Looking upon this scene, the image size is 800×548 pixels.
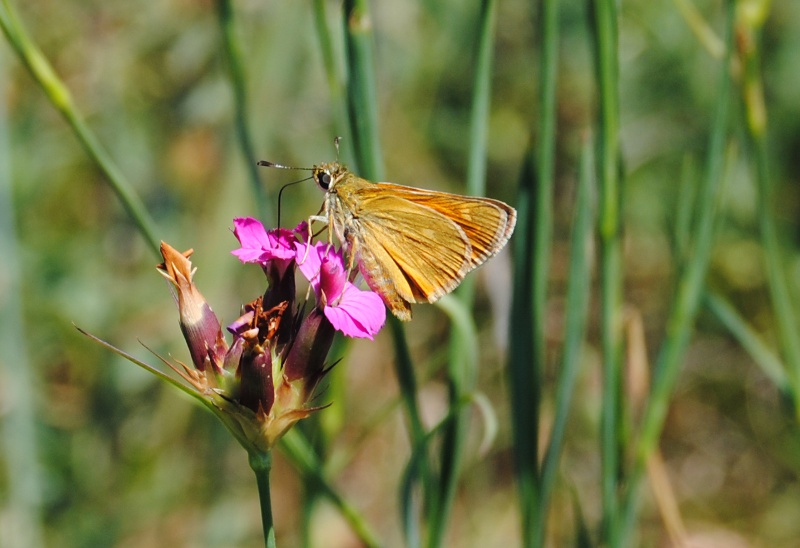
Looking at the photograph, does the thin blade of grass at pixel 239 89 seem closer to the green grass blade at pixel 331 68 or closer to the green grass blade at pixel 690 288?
the green grass blade at pixel 331 68

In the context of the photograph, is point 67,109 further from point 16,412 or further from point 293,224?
point 293,224

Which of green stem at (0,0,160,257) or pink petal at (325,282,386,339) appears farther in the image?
green stem at (0,0,160,257)

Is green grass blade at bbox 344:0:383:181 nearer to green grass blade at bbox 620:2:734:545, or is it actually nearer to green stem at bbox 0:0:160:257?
green stem at bbox 0:0:160:257

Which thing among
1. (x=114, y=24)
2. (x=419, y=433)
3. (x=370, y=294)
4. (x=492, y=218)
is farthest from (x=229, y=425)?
(x=114, y=24)

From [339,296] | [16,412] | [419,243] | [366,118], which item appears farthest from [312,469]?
[16,412]

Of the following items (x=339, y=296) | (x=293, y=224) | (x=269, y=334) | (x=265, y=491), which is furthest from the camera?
(x=293, y=224)

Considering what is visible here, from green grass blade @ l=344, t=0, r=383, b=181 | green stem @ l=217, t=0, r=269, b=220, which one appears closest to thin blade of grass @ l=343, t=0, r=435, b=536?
green grass blade @ l=344, t=0, r=383, b=181
